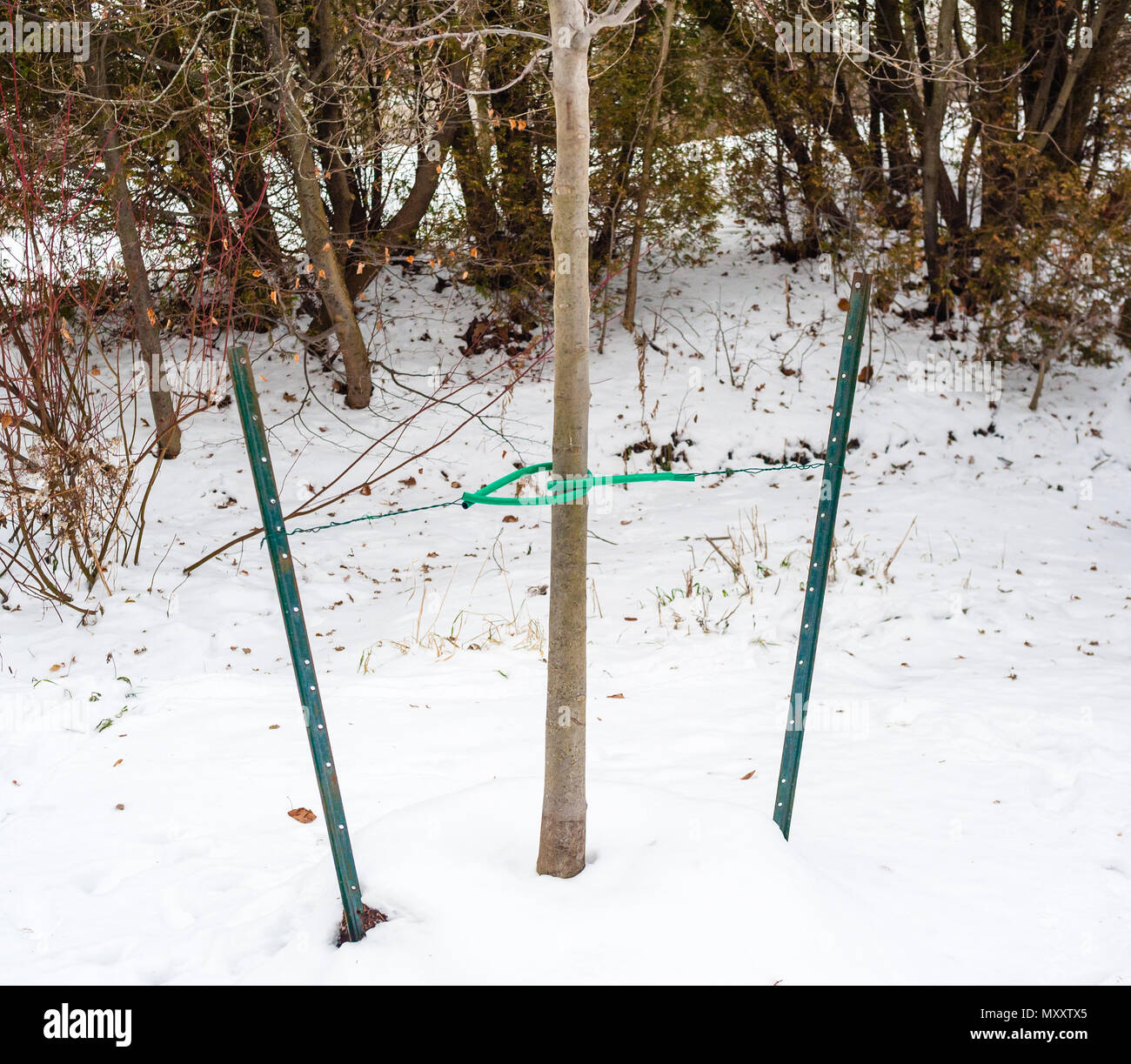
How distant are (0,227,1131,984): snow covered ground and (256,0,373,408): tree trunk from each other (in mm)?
→ 479

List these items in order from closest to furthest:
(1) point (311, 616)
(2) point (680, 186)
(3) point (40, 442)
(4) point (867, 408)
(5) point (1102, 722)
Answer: (5) point (1102, 722) → (3) point (40, 442) → (1) point (311, 616) → (4) point (867, 408) → (2) point (680, 186)

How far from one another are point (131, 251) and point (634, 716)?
→ 17.3 feet

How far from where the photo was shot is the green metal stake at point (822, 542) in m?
2.45

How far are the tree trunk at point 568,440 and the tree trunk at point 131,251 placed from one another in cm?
461

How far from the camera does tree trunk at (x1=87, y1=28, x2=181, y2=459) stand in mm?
6602

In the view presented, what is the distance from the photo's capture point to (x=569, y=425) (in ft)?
7.88

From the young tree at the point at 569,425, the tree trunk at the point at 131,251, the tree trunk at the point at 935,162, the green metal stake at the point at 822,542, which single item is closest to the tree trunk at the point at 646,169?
the tree trunk at the point at 935,162

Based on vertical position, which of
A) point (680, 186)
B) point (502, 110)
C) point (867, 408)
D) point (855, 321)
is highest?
point (502, 110)

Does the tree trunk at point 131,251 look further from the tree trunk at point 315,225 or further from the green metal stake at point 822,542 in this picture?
the green metal stake at point 822,542

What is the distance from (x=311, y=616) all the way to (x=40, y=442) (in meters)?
1.83
